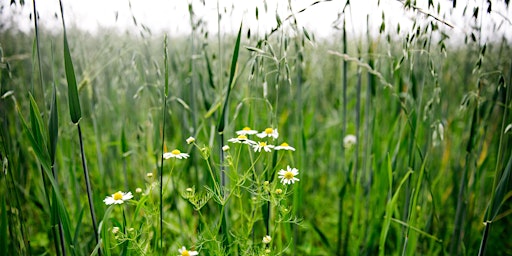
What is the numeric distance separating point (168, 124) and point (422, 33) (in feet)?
4.03

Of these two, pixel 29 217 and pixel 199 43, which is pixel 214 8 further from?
pixel 29 217

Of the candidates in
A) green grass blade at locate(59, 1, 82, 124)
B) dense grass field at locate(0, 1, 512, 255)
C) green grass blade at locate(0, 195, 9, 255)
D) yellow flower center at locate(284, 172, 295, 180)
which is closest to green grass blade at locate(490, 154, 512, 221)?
dense grass field at locate(0, 1, 512, 255)

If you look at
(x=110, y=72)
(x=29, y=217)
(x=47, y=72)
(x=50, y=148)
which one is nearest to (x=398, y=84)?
(x=50, y=148)

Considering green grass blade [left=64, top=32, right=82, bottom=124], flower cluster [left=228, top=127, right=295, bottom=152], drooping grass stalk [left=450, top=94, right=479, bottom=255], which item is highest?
green grass blade [left=64, top=32, right=82, bottom=124]

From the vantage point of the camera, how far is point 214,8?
121 centimetres

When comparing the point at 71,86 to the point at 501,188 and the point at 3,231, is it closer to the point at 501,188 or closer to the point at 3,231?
the point at 3,231

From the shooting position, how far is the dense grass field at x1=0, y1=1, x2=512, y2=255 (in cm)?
100

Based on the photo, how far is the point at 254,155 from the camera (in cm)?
139

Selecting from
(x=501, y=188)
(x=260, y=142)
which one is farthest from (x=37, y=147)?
(x=501, y=188)

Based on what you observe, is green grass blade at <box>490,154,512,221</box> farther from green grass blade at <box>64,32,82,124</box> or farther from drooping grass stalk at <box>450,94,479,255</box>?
green grass blade at <box>64,32,82,124</box>

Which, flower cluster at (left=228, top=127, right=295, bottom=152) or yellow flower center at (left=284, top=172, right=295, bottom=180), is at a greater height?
flower cluster at (left=228, top=127, right=295, bottom=152)

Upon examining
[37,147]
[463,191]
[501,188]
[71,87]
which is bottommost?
[463,191]

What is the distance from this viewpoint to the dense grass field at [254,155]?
39.5 inches

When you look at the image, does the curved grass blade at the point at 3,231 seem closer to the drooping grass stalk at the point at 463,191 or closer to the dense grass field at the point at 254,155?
the dense grass field at the point at 254,155
